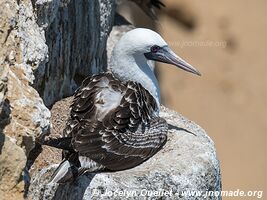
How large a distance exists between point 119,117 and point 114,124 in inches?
3.3

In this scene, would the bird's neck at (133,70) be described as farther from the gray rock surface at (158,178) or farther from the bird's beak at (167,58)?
the gray rock surface at (158,178)

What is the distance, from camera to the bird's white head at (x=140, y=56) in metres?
7.22

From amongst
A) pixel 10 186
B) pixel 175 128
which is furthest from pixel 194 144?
pixel 10 186

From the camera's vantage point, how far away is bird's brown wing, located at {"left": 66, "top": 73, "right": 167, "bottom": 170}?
630 cm

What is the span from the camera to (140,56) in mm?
7297

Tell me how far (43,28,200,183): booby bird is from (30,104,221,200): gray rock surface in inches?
3.1

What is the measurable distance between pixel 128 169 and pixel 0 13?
1219 millimetres

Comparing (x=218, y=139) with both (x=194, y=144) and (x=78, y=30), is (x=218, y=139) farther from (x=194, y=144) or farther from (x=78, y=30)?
(x=194, y=144)

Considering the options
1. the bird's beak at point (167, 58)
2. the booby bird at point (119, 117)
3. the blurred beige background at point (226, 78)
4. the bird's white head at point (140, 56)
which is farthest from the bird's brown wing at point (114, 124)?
the blurred beige background at point (226, 78)

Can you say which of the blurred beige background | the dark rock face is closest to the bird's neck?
the dark rock face

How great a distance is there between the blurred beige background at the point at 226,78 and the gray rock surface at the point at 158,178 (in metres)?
5.75

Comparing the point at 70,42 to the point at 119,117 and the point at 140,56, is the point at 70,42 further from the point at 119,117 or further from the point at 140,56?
the point at 119,117

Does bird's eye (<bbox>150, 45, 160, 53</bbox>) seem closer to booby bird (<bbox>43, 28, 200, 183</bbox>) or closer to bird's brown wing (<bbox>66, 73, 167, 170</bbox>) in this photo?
booby bird (<bbox>43, 28, 200, 183</bbox>)

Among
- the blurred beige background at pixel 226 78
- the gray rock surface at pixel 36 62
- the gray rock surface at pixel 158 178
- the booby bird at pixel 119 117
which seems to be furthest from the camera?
the blurred beige background at pixel 226 78
